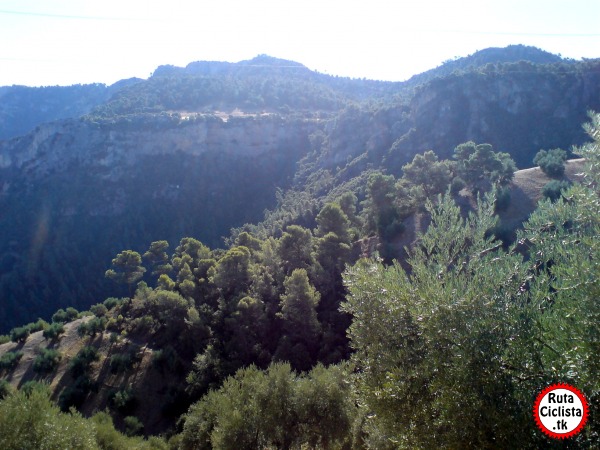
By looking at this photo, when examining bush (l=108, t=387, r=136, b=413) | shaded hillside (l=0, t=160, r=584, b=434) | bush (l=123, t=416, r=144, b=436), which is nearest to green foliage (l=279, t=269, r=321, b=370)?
shaded hillside (l=0, t=160, r=584, b=434)

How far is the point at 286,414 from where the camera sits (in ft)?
43.6

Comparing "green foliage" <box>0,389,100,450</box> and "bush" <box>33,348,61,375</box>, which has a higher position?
"green foliage" <box>0,389,100,450</box>

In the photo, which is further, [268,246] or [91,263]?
[91,263]

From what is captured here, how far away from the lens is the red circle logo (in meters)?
5.03

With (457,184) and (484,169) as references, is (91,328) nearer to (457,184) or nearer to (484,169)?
(457,184)

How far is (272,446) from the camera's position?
42.6 ft

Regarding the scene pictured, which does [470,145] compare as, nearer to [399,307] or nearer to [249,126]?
[399,307]

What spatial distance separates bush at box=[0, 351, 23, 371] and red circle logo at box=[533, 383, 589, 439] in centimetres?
3362

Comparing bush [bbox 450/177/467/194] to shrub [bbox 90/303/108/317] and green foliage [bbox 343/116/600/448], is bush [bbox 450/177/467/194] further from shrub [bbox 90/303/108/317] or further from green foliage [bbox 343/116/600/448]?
shrub [bbox 90/303/108/317]

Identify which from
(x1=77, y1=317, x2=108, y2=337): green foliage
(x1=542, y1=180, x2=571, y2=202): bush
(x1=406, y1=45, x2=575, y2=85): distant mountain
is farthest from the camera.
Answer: (x1=406, y1=45, x2=575, y2=85): distant mountain

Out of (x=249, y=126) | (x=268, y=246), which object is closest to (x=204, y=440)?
(x=268, y=246)

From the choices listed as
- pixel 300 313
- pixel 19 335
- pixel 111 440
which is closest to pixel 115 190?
pixel 19 335

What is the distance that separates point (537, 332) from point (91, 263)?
75.0m

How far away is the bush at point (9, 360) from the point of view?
2795 cm
